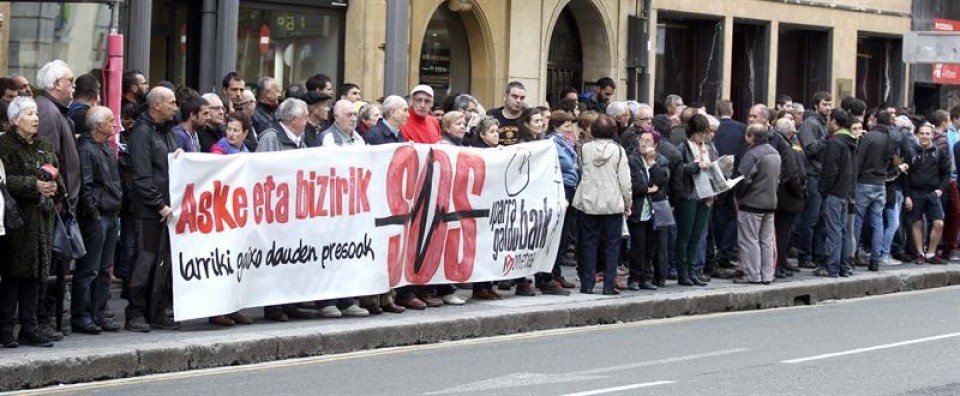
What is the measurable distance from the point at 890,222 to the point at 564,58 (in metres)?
7.78

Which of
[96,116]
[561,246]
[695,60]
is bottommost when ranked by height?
[561,246]

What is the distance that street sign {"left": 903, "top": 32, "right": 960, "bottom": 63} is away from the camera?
2545cm

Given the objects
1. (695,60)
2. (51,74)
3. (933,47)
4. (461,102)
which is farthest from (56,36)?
(695,60)

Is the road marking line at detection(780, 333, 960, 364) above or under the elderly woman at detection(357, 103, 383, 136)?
under

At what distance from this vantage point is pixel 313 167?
45.4 feet

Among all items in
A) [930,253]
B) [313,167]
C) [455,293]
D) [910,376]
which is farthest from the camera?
[930,253]

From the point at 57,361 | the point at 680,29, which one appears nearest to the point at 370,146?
the point at 57,361

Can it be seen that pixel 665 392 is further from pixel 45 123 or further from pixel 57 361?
pixel 45 123

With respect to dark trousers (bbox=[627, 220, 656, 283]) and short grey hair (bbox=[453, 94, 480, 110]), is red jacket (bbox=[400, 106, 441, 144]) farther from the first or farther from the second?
dark trousers (bbox=[627, 220, 656, 283])

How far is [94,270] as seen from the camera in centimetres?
1258

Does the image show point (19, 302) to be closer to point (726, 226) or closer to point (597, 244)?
point (597, 244)

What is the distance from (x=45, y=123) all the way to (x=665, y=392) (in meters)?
4.75

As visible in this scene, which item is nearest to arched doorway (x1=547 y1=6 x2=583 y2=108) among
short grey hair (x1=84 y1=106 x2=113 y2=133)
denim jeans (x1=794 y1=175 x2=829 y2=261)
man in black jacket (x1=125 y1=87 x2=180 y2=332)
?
denim jeans (x1=794 y1=175 x2=829 y2=261)

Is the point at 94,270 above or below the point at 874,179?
below
